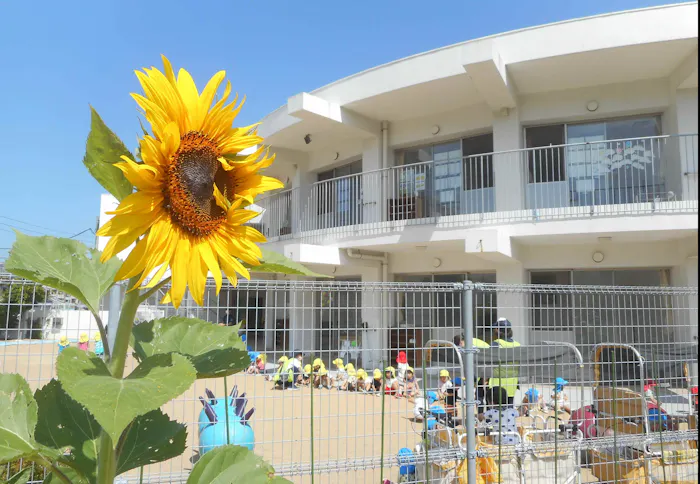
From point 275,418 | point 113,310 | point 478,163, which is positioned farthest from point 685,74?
point 113,310

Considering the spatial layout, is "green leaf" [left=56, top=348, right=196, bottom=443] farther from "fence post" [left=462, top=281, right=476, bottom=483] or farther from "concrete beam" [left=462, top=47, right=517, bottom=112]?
"concrete beam" [left=462, top=47, right=517, bottom=112]

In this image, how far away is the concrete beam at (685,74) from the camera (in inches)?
396

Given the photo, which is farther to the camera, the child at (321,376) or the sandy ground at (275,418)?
the child at (321,376)

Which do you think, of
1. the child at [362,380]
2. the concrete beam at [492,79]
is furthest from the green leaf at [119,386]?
the concrete beam at [492,79]

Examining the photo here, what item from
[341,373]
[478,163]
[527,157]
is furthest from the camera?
[478,163]

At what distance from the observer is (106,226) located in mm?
805

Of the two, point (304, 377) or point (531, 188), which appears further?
point (531, 188)

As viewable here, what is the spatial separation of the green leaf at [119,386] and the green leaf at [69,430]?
0.75ft

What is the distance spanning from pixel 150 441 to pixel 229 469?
7.1 inches

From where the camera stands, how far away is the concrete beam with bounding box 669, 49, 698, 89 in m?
10.1

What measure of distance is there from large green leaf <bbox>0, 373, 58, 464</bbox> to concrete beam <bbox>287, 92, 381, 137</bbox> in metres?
12.4

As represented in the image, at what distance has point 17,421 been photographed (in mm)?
892

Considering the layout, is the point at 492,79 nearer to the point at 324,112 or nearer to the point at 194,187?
the point at 324,112

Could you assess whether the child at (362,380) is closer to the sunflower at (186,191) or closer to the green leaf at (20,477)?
the green leaf at (20,477)
